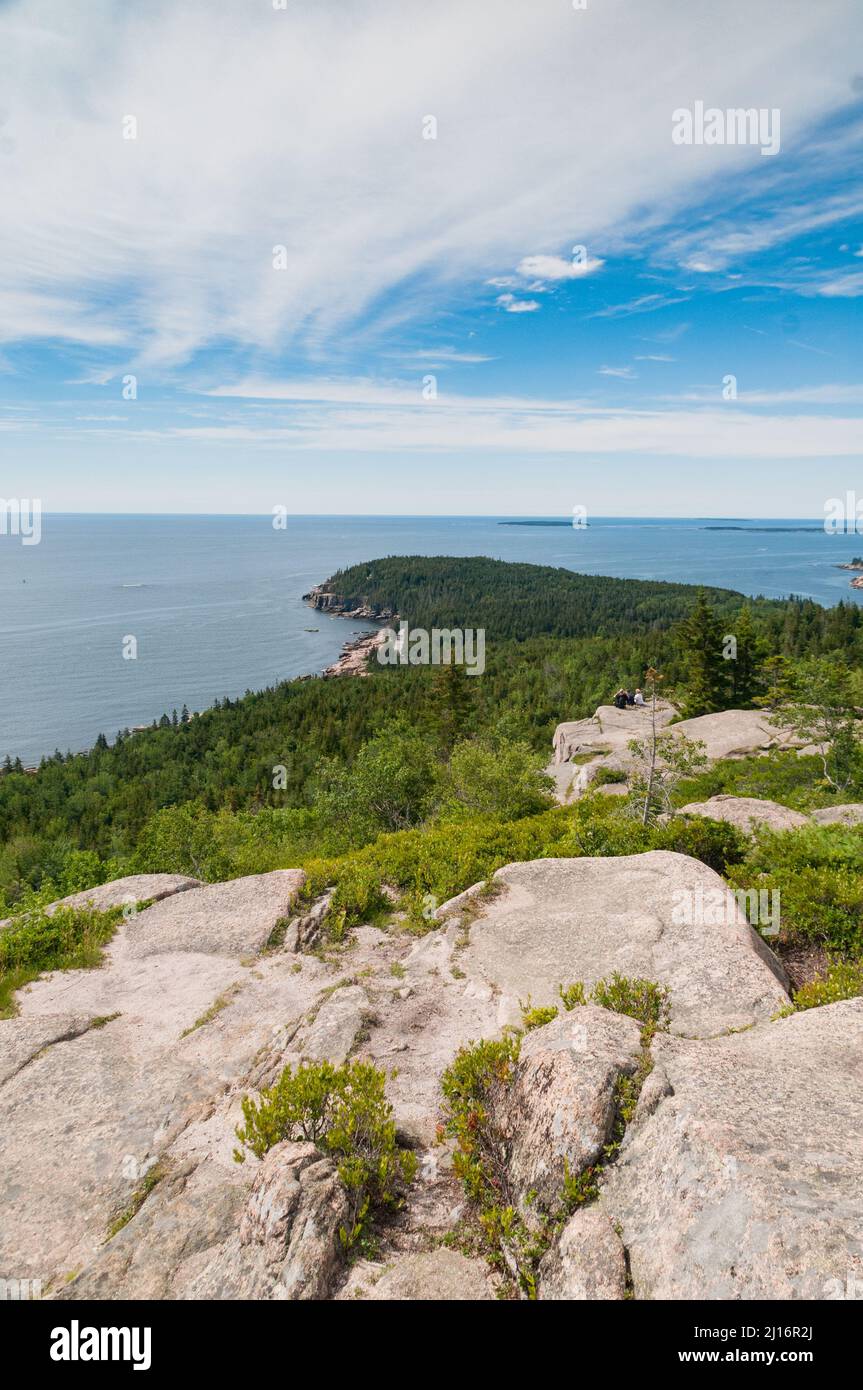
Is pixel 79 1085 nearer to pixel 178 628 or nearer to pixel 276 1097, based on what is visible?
pixel 276 1097

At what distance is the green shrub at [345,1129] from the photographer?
595 cm

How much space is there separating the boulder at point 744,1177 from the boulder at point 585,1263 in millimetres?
111

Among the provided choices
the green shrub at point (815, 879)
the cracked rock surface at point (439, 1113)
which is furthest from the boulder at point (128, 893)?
the green shrub at point (815, 879)

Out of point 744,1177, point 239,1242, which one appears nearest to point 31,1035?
point 239,1242

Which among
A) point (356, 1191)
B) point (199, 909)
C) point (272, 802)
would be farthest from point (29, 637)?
point (356, 1191)

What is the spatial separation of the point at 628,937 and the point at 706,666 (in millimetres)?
48024

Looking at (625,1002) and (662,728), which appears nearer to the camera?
(625,1002)

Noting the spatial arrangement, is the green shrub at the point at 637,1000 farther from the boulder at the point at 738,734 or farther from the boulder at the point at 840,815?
the boulder at the point at 738,734

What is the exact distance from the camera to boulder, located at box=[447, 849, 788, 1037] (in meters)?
8.45

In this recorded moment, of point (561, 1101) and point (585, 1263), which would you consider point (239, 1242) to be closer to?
point (585, 1263)

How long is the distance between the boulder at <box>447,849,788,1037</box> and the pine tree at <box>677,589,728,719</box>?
44549 mm

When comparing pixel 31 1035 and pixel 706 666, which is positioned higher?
pixel 706 666

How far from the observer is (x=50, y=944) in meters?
13.4

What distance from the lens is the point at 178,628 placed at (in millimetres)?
180250
